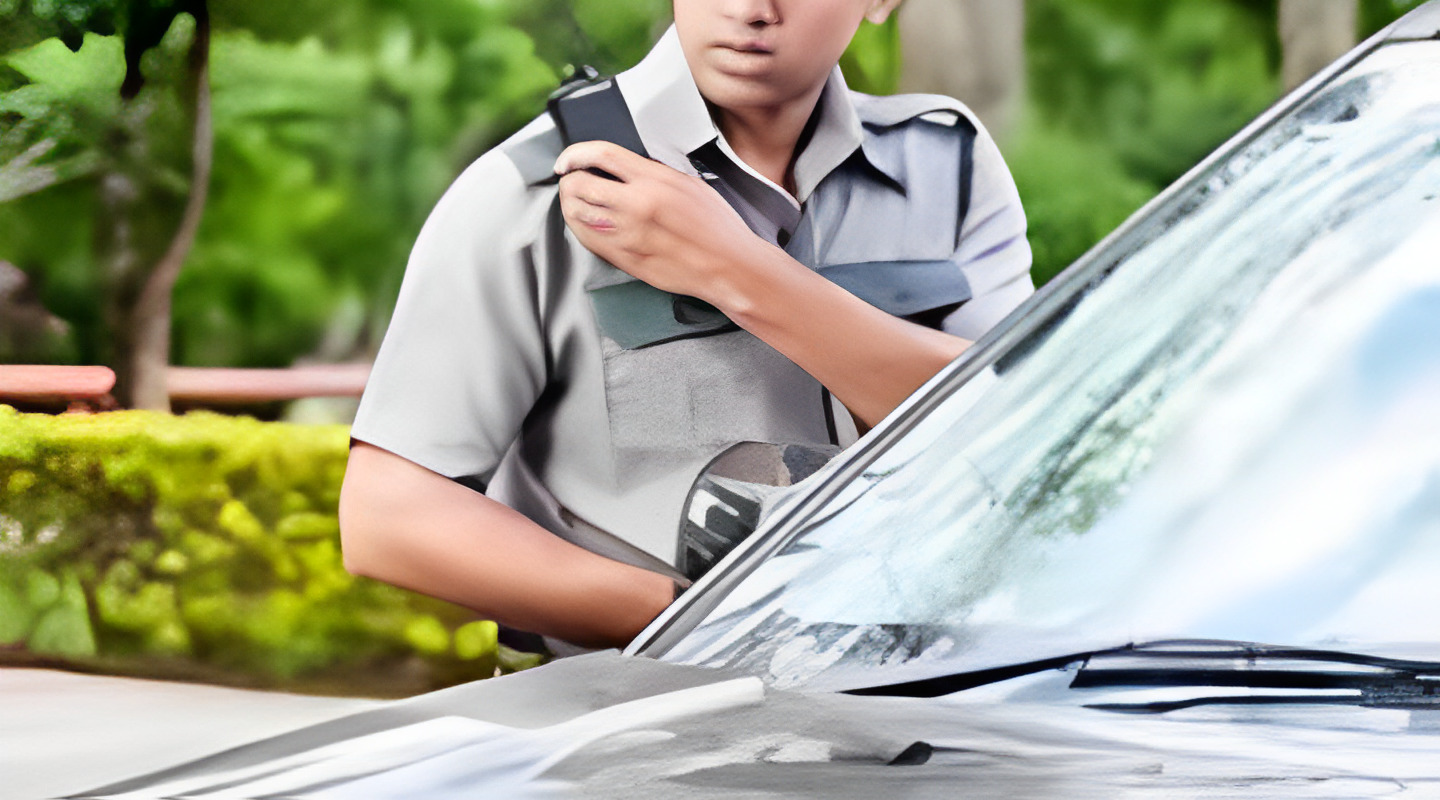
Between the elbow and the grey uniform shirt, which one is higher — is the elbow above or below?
below

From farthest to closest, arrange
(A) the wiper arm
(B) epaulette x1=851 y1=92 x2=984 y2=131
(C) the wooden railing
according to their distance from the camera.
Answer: (C) the wooden railing < (B) epaulette x1=851 y1=92 x2=984 y2=131 < (A) the wiper arm

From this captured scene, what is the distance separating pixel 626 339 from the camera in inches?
90.9

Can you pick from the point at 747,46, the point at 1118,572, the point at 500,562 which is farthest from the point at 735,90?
the point at 1118,572

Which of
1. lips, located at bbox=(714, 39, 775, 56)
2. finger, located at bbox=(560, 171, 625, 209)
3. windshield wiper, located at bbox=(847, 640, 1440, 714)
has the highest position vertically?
lips, located at bbox=(714, 39, 775, 56)

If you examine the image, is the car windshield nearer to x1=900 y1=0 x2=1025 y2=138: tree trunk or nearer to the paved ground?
x1=900 y1=0 x2=1025 y2=138: tree trunk

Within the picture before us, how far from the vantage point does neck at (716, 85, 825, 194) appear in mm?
2383

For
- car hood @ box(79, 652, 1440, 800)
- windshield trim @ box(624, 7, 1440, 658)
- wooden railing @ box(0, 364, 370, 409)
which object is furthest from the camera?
wooden railing @ box(0, 364, 370, 409)

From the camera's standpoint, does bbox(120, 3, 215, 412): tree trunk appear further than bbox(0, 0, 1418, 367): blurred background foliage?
Yes

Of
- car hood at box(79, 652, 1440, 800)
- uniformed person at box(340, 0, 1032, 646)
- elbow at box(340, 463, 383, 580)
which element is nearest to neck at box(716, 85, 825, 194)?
uniformed person at box(340, 0, 1032, 646)

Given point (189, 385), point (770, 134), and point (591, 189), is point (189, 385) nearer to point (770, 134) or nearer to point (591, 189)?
point (591, 189)

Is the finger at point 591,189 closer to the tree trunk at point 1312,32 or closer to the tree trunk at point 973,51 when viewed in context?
the tree trunk at point 973,51

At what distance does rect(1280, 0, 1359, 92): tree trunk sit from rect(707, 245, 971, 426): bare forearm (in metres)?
1.06

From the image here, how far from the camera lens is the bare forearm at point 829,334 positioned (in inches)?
91.2

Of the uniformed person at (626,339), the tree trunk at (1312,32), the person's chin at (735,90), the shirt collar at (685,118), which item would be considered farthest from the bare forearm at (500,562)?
the tree trunk at (1312,32)
